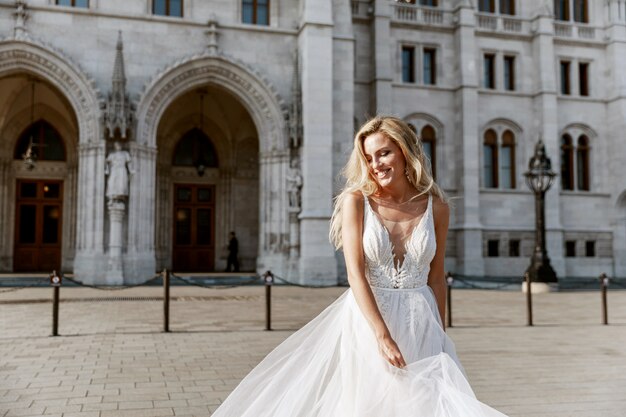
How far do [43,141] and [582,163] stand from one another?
23890mm

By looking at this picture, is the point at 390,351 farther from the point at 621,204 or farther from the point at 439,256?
the point at 621,204

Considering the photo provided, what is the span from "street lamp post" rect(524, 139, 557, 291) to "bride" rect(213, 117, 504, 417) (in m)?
18.3

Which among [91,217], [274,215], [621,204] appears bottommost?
[91,217]

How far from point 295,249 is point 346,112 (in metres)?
5.38

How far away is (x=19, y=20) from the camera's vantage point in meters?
19.6

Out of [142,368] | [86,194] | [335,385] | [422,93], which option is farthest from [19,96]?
[335,385]

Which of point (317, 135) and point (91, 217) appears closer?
point (91, 217)

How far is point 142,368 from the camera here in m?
7.09

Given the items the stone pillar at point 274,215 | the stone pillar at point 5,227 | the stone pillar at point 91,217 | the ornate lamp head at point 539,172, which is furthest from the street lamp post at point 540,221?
the stone pillar at point 5,227

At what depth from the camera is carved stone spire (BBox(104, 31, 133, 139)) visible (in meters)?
19.9

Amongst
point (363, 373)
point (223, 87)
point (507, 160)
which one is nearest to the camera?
point (363, 373)

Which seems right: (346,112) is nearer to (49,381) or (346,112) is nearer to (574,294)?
(574,294)

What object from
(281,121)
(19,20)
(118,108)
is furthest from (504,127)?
(19,20)

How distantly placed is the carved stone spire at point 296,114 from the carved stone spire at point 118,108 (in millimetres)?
5406
